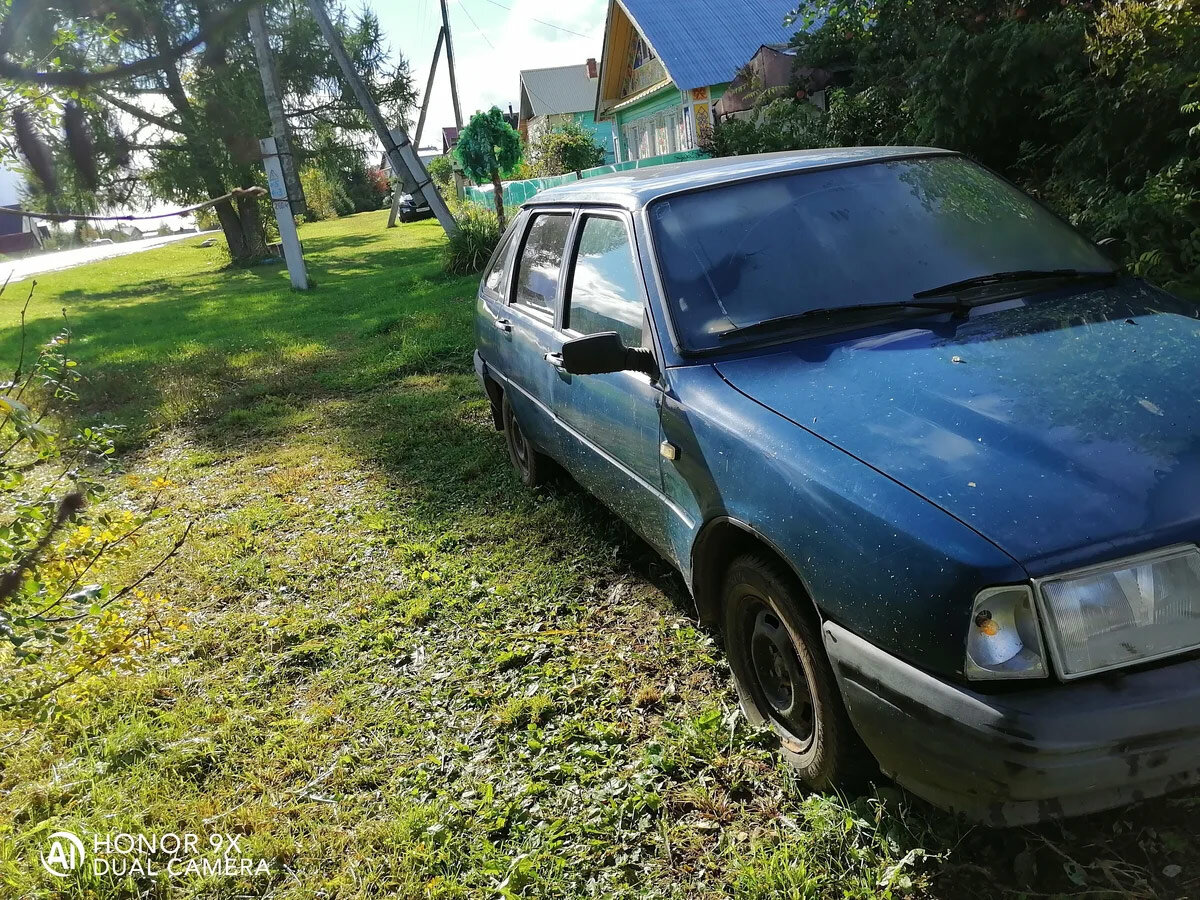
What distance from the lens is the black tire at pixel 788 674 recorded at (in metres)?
2.31

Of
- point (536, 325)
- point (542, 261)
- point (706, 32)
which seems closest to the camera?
point (536, 325)

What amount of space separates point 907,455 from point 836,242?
1221 millimetres

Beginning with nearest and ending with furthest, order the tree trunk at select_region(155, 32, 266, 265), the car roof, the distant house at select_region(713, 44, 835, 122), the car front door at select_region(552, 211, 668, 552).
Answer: the car front door at select_region(552, 211, 668, 552) < the car roof < the distant house at select_region(713, 44, 835, 122) < the tree trunk at select_region(155, 32, 266, 265)

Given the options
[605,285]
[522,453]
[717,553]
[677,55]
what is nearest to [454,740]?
[717,553]

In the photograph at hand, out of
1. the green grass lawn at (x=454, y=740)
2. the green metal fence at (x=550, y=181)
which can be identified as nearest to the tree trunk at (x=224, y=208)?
the green metal fence at (x=550, y=181)

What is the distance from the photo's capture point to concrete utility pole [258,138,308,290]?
1394cm

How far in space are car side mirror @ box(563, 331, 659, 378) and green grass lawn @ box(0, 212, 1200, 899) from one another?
3.74 ft

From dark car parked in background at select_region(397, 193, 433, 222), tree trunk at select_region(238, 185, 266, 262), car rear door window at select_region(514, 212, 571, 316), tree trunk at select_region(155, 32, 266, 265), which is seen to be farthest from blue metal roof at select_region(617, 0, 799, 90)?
car rear door window at select_region(514, 212, 571, 316)

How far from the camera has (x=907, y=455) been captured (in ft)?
6.95

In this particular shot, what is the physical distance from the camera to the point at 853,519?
2.04 metres

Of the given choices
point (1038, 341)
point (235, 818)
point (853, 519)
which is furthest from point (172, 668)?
point (1038, 341)

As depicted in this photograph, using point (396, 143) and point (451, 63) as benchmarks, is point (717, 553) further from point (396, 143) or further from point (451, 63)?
point (451, 63)

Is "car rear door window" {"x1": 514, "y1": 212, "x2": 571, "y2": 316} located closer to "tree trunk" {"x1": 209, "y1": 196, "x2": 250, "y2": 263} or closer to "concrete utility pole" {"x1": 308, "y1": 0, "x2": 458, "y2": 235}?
"concrete utility pole" {"x1": 308, "y1": 0, "x2": 458, "y2": 235}

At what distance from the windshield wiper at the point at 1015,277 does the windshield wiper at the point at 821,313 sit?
0.19 feet
